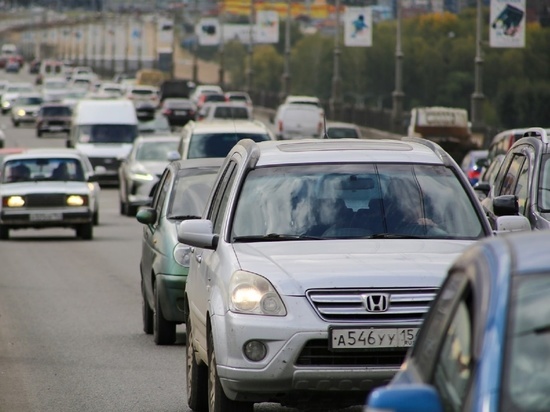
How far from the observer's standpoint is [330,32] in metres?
178

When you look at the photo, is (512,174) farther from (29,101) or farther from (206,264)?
(29,101)

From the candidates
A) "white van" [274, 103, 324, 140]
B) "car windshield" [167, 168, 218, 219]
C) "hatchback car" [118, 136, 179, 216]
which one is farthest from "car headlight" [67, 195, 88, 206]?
"white van" [274, 103, 324, 140]

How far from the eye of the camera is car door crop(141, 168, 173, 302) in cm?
1355

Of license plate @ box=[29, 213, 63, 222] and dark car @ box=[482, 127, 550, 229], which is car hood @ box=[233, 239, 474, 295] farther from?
license plate @ box=[29, 213, 63, 222]

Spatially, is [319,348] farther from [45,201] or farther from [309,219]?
[45,201]

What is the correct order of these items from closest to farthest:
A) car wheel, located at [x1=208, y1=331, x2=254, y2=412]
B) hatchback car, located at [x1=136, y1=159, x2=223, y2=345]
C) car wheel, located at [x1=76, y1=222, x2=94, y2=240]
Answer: car wheel, located at [x1=208, y1=331, x2=254, y2=412] < hatchback car, located at [x1=136, y1=159, x2=223, y2=345] < car wheel, located at [x1=76, y1=222, x2=94, y2=240]

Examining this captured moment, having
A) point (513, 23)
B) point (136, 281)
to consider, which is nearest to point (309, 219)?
point (136, 281)

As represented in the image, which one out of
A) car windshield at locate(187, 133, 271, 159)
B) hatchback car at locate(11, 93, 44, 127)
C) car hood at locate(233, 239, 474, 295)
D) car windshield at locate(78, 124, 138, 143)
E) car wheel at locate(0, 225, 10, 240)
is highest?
car hood at locate(233, 239, 474, 295)

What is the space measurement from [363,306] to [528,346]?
12.1ft

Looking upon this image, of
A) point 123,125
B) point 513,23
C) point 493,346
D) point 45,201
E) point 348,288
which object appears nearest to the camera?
point 493,346

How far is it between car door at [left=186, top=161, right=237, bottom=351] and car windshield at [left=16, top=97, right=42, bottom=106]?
3010 inches

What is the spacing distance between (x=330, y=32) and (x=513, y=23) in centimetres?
12367

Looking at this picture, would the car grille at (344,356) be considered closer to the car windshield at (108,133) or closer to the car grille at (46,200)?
the car grille at (46,200)

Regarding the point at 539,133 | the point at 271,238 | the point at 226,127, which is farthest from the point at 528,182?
the point at 226,127
